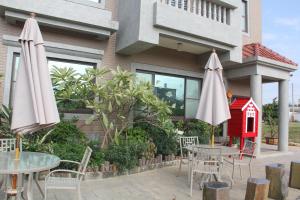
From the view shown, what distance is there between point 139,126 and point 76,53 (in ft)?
9.91

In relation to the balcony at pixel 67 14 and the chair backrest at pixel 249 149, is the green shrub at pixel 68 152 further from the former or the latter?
the chair backrest at pixel 249 149

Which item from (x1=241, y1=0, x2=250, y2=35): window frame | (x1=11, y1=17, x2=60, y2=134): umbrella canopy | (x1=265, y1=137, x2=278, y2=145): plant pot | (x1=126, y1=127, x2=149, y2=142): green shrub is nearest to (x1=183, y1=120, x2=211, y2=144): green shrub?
(x1=126, y1=127, x2=149, y2=142): green shrub

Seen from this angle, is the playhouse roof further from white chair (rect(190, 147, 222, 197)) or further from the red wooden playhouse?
white chair (rect(190, 147, 222, 197))

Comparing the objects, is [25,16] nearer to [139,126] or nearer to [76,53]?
[76,53]

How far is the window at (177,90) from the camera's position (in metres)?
10.5

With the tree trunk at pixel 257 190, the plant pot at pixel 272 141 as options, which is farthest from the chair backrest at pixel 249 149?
the plant pot at pixel 272 141

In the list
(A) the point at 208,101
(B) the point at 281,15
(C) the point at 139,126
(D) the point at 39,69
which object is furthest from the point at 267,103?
(D) the point at 39,69

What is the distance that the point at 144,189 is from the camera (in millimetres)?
6172

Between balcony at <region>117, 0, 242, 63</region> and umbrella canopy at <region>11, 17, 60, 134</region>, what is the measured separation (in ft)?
13.8

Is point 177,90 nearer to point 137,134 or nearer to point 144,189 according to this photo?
point 137,134

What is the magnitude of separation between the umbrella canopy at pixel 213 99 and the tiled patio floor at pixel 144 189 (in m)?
1.61

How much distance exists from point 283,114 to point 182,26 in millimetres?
6305

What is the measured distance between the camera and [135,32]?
841 cm

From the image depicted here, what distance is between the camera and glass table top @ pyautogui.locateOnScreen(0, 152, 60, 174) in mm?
3722
